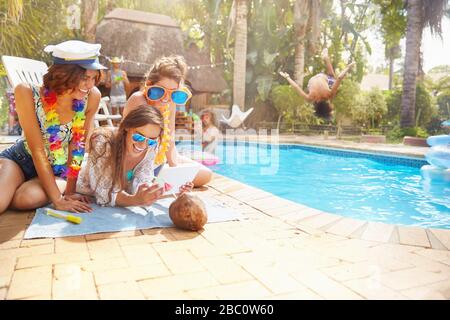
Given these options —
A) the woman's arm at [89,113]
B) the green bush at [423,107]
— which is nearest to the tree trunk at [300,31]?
the green bush at [423,107]

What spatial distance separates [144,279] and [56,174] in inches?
77.5

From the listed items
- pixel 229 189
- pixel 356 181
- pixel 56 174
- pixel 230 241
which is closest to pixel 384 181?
pixel 356 181

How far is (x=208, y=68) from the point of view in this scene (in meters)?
17.2

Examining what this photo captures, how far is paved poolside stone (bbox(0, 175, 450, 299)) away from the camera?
179 centimetres

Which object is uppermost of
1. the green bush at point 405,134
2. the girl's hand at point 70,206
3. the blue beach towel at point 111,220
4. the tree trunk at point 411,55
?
the tree trunk at point 411,55

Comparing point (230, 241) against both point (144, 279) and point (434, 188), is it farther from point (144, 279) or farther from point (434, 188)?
point (434, 188)

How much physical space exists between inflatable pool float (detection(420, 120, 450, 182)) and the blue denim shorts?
5.94m

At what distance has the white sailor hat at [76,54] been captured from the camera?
9.07 ft

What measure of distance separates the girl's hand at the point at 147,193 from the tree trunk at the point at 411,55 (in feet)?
43.0

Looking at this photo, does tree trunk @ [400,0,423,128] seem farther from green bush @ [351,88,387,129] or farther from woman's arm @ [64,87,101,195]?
woman's arm @ [64,87,101,195]

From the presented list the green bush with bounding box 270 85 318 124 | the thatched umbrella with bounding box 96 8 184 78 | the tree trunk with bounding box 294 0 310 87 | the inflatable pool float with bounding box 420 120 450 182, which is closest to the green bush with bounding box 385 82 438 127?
the green bush with bounding box 270 85 318 124

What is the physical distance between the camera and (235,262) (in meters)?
2.15

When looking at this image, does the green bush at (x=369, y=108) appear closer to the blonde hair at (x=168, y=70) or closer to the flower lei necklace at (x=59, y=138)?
the blonde hair at (x=168, y=70)
